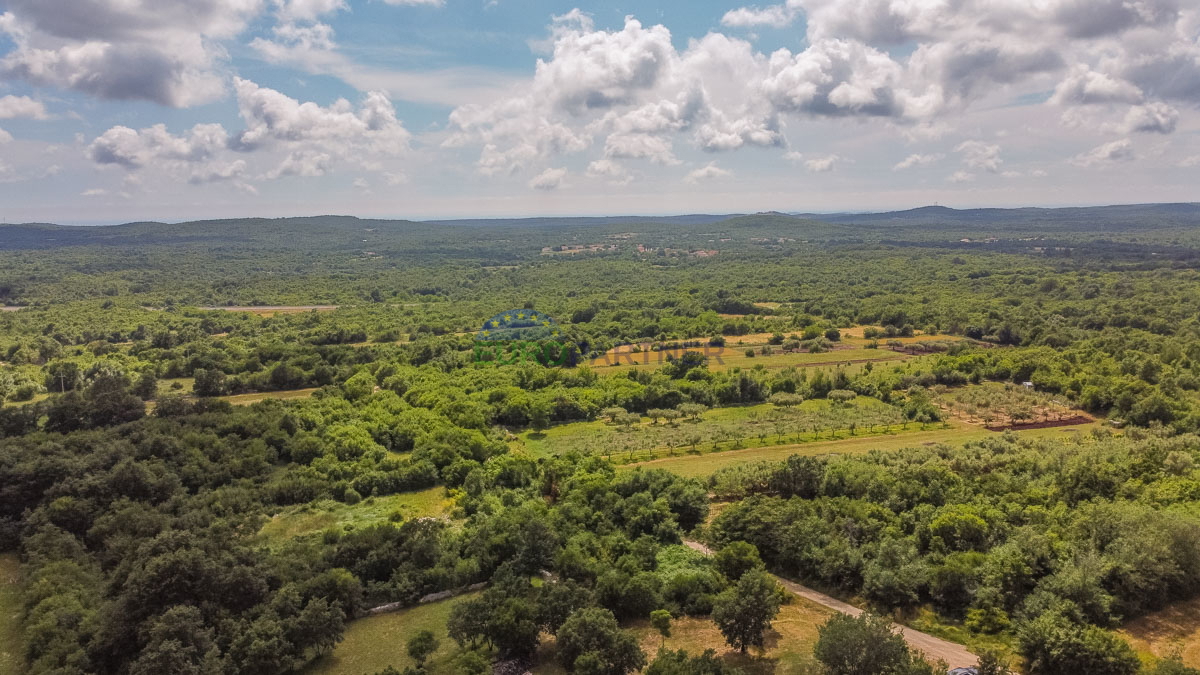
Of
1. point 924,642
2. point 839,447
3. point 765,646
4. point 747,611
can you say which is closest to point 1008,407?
point 839,447

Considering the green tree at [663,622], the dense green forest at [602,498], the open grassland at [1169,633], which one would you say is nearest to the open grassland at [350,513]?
the dense green forest at [602,498]

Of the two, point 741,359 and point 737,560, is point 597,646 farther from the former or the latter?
point 741,359

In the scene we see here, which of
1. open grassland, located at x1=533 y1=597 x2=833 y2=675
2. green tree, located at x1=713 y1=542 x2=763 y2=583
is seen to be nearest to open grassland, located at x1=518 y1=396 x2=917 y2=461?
green tree, located at x1=713 y1=542 x2=763 y2=583

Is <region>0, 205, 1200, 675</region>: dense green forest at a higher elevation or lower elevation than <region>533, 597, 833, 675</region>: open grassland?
higher

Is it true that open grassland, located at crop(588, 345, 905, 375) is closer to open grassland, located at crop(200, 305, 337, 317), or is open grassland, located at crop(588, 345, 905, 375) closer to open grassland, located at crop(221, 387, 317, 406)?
open grassland, located at crop(221, 387, 317, 406)

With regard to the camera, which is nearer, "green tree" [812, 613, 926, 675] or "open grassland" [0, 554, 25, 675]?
"green tree" [812, 613, 926, 675]

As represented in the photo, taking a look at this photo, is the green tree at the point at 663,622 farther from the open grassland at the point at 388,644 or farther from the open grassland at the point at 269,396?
the open grassland at the point at 269,396

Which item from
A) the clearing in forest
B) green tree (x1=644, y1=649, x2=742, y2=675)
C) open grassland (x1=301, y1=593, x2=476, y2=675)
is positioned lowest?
open grassland (x1=301, y1=593, x2=476, y2=675)
